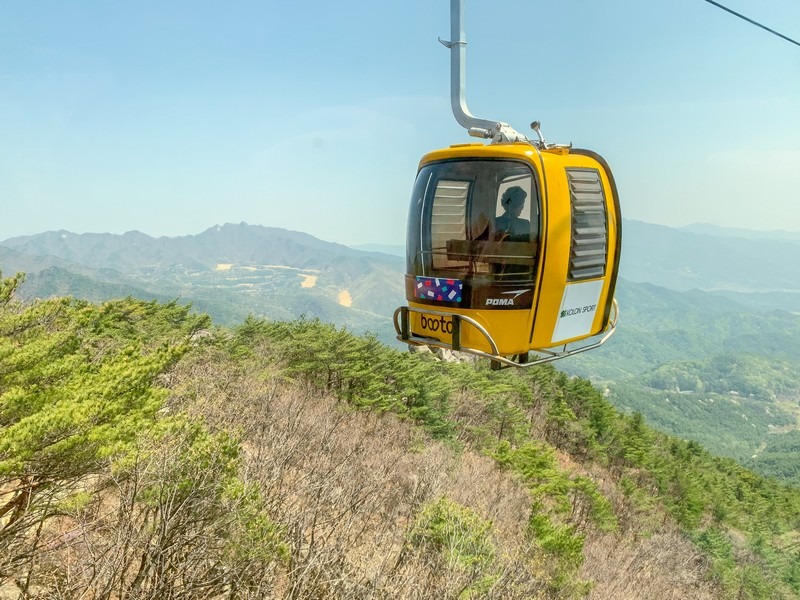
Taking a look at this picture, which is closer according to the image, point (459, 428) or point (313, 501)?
point (313, 501)

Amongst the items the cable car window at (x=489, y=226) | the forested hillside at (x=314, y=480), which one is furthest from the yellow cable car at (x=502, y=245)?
the forested hillside at (x=314, y=480)

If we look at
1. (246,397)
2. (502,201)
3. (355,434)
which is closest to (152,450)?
(502,201)

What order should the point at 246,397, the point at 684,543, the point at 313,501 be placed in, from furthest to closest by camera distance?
the point at 684,543, the point at 246,397, the point at 313,501

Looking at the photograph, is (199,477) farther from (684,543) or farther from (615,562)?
(684,543)

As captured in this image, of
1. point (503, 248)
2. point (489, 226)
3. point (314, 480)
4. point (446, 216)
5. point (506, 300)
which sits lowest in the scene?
point (314, 480)

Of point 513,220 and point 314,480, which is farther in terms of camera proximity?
point 314,480

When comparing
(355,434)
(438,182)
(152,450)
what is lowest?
(355,434)

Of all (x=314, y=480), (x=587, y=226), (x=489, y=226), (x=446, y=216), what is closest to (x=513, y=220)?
(x=489, y=226)

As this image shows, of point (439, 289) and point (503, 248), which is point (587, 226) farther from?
point (439, 289)
